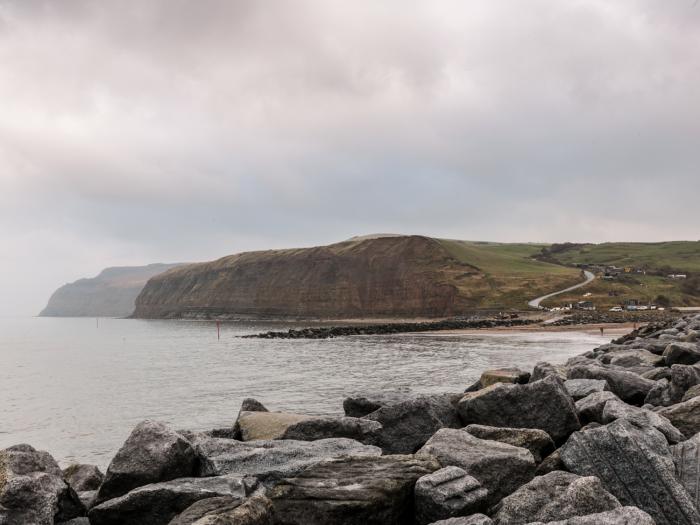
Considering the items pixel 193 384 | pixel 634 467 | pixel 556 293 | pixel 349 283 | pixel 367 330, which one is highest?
pixel 349 283

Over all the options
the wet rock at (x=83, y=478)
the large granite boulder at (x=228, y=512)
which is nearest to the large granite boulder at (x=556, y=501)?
the large granite boulder at (x=228, y=512)

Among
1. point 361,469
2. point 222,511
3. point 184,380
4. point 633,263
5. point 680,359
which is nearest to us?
point 222,511

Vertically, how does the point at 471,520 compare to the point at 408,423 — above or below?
above

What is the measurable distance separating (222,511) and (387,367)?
3480cm

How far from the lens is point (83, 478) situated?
35.1 feet

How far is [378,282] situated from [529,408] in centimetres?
15203

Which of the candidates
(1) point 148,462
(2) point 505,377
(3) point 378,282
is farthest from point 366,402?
(3) point 378,282

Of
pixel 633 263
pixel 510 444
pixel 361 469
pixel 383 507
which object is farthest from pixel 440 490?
pixel 633 263

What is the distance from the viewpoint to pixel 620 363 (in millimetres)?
21266

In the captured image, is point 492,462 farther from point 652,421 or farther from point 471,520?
point 652,421

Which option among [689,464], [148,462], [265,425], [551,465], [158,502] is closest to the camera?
[689,464]

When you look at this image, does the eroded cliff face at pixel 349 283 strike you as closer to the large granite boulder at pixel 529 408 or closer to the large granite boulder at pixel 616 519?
the large granite boulder at pixel 529 408

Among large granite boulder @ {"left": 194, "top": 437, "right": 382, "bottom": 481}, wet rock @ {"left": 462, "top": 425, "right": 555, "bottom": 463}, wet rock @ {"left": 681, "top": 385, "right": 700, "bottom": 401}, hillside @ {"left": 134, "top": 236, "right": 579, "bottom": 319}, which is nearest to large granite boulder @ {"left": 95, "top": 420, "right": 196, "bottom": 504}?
large granite boulder @ {"left": 194, "top": 437, "right": 382, "bottom": 481}

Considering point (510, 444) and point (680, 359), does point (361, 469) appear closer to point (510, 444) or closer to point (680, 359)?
point (510, 444)
